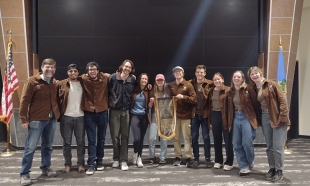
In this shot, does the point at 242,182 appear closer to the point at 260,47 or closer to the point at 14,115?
the point at 260,47

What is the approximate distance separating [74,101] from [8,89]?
2.30 meters

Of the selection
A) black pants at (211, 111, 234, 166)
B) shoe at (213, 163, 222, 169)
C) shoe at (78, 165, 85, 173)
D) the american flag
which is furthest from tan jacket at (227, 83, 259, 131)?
the american flag

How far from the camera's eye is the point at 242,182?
3062 mm

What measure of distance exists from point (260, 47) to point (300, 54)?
7.02 feet

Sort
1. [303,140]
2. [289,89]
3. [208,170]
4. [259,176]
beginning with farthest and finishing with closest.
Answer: [303,140]
[289,89]
[208,170]
[259,176]

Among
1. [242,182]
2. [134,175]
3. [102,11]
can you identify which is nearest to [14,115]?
[102,11]

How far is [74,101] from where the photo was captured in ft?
11.0

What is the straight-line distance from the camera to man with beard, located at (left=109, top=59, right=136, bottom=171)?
353cm

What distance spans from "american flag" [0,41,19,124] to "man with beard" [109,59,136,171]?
2.50 m

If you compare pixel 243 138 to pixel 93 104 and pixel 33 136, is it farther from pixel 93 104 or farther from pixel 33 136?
pixel 33 136

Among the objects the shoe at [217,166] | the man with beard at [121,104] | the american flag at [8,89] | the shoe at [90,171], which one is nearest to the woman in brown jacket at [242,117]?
the shoe at [217,166]

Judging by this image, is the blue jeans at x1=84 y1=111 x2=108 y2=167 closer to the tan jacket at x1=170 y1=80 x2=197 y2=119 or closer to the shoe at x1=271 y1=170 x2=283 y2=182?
the tan jacket at x1=170 y1=80 x2=197 y2=119

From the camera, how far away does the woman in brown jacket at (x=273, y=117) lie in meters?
2.95

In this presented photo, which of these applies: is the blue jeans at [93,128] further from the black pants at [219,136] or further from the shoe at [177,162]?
the black pants at [219,136]
